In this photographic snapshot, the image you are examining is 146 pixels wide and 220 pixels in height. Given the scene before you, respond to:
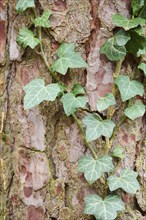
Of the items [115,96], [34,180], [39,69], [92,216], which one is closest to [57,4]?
[39,69]

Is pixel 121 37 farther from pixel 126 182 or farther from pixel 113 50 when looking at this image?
pixel 126 182

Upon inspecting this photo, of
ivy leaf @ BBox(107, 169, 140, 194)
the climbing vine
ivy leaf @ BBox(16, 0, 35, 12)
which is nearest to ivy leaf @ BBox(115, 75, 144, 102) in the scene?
the climbing vine

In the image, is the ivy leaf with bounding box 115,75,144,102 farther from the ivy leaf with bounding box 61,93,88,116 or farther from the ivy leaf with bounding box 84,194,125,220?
the ivy leaf with bounding box 84,194,125,220

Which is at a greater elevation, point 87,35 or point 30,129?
point 87,35

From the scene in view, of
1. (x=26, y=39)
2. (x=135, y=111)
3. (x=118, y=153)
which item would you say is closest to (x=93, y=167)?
(x=118, y=153)

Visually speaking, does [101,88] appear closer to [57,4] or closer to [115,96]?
[115,96]

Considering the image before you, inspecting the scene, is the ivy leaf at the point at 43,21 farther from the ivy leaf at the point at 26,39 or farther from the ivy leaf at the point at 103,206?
the ivy leaf at the point at 103,206

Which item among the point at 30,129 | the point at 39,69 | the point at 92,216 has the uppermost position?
the point at 39,69
